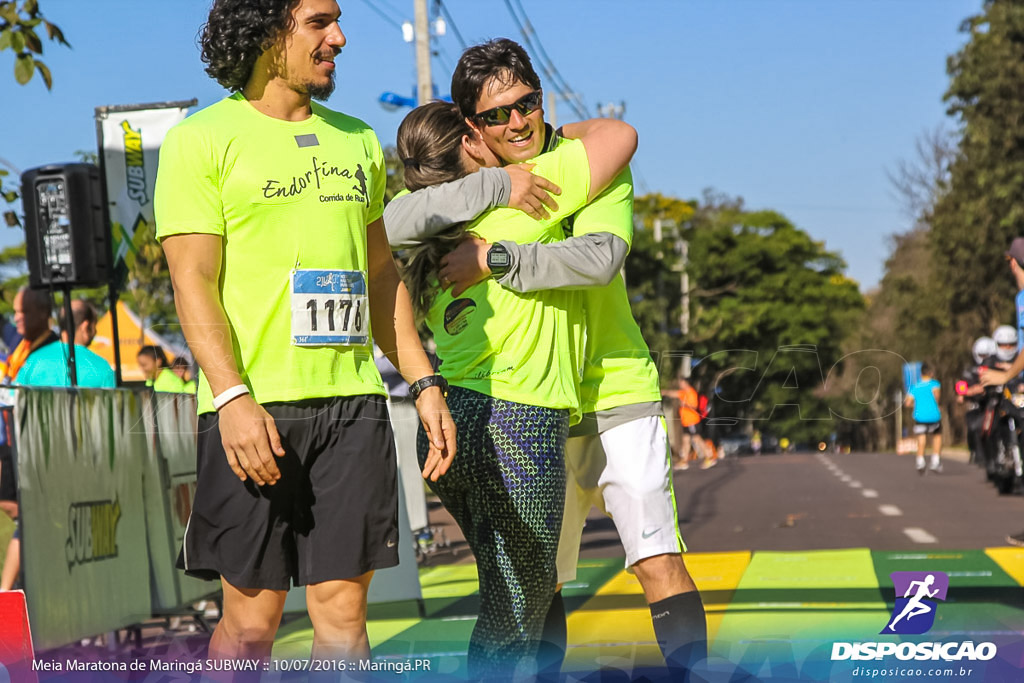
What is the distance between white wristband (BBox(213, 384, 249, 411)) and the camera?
10.1ft

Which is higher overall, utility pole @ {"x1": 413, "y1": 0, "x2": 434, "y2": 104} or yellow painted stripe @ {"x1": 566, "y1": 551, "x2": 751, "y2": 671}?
utility pole @ {"x1": 413, "y1": 0, "x2": 434, "y2": 104}

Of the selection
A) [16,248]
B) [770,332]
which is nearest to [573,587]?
[16,248]

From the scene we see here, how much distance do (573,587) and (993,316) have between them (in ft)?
124

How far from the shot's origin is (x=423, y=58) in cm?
1653

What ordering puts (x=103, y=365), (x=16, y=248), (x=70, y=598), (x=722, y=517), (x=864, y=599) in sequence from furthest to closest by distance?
1. (x=16, y=248)
2. (x=722, y=517)
3. (x=103, y=365)
4. (x=864, y=599)
5. (x=70, y=598)

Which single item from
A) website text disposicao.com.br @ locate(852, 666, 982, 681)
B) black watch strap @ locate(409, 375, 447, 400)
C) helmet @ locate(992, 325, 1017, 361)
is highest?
black watch strap @ locate(409, 375, 447, 400)

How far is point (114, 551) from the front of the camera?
20.9 ft

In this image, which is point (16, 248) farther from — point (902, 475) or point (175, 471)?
point (175, 471)

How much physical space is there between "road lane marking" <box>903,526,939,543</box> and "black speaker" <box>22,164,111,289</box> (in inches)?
271

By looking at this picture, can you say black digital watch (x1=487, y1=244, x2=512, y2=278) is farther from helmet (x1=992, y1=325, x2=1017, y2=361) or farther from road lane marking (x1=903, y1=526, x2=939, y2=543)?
helmet (x1=992, y1=325, x2=1017, y2=361)

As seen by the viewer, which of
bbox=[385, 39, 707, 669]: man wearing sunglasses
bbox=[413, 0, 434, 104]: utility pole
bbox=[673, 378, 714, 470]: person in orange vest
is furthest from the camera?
bbox=[413, 0, 434, 104]: utility pole

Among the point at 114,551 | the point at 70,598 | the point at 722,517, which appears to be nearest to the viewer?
the point at 70,598

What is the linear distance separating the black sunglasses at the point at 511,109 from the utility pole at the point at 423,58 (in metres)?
12.7

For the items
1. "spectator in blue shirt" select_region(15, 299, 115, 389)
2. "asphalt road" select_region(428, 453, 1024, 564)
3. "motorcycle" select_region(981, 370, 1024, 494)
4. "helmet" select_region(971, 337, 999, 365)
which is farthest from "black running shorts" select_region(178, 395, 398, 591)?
"helmet" select_region(971, 337, 999, 365)
